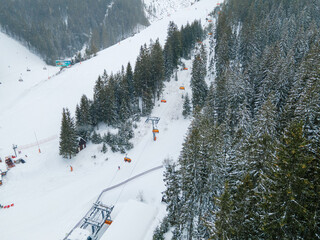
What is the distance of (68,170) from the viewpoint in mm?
44594

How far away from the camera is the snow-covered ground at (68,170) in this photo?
31953 millimetres

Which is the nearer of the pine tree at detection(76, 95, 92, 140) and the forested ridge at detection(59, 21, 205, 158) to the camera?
the forested ridge at detection(59, 21, 205, 158)

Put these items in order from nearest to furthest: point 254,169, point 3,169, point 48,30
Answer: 1. point 254,169
2. point 3,169
3. point 48,30

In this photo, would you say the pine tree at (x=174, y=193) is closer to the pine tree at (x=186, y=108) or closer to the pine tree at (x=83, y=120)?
the pine tree at (x=186, y=108)

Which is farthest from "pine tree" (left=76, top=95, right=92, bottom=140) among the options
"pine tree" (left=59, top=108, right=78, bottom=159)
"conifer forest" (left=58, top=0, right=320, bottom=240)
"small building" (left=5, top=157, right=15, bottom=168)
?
"small building" (left=5, top=157, right=15, bottom=168)

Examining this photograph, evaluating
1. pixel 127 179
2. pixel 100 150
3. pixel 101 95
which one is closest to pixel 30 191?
pixel 100 150

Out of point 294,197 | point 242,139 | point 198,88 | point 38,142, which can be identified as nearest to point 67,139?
point 38,142

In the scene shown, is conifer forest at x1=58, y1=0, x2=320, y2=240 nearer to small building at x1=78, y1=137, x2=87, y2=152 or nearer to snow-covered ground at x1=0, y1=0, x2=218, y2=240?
small building at x1=78, y1=137, x2=87, y2=152

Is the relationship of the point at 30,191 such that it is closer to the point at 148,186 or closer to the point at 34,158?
the point at 34,158

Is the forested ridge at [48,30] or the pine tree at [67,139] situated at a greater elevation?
the forested ridge at [48,30]

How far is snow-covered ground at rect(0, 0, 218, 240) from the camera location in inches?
1258

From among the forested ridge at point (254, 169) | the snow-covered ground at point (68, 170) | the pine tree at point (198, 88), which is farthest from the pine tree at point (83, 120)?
the forested ridge at point (254, 169)

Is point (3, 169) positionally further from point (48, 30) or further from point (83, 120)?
point (48, 30)

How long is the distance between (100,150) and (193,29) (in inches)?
2646
